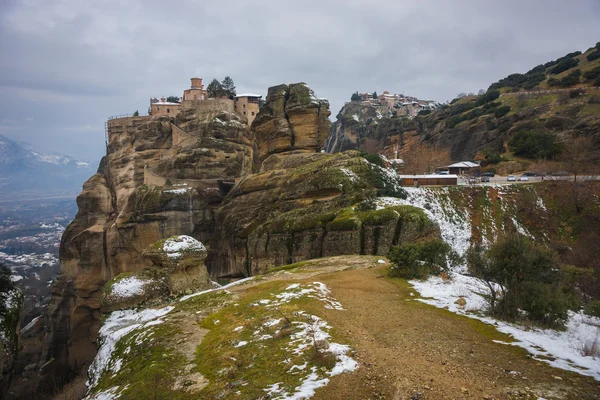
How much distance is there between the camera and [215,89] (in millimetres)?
57594

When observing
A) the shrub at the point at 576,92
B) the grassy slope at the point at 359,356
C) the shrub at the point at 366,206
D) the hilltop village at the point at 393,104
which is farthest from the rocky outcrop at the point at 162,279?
the hilltop village at the point at 393,104

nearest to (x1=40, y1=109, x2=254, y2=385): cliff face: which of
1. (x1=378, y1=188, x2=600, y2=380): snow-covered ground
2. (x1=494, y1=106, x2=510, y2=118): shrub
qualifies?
(x1=378, y1=188, x2=600, y2=380): snow-covered ground

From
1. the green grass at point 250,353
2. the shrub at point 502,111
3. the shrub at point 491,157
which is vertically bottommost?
the green grass at point 250,353

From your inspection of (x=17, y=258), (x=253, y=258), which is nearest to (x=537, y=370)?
(x=253, y=258)

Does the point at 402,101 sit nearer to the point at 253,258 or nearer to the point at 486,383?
the point at 253,258

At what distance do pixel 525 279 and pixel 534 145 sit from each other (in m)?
36.8

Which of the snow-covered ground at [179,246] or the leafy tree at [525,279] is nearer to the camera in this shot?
the leafy tree at [525,279]

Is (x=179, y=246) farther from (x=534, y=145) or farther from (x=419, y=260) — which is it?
(x=534, y=145)

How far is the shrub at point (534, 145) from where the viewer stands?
35.2 m

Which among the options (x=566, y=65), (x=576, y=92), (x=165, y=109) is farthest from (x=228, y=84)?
(x=566, y=65)

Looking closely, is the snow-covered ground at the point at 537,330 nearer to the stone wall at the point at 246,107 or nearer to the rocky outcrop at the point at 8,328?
the rocky outcrop at the point at 8,328

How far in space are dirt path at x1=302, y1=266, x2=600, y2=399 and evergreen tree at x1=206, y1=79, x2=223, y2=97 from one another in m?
53.0

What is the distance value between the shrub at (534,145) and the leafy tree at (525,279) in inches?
1347

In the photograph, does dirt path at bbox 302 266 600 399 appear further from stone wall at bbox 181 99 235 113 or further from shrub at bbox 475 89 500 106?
shrub at bbox 475 89 500 106
